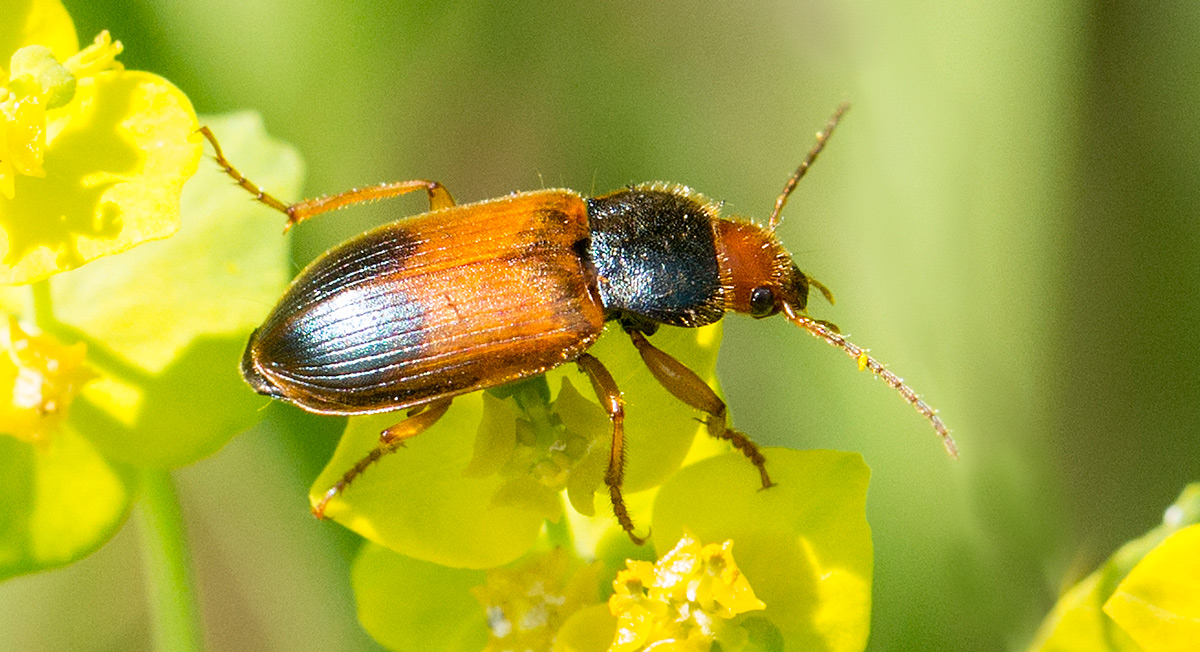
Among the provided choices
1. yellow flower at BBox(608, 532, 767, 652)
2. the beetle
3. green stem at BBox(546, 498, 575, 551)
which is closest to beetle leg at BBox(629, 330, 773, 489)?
the beetle

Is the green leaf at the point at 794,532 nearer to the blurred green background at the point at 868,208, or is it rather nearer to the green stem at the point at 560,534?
the green stem at the point at 560,534

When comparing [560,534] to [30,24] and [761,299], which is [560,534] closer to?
[761,299]

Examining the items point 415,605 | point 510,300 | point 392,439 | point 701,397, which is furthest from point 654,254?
point 415,605

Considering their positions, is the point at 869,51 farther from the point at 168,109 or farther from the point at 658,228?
the point at 168,109

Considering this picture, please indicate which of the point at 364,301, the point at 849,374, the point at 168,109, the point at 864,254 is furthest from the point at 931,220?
the point at 168,109

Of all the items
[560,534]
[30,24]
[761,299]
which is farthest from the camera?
[761,299]

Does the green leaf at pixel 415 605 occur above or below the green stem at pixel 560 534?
below

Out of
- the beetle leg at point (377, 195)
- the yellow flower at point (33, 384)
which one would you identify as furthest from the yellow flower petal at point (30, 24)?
the beetle leg at point (377, 195)
